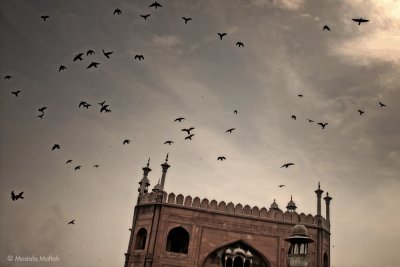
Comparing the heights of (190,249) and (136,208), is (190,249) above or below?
below

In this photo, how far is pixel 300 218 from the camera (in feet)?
67.8

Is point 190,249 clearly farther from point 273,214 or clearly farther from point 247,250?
point 273,214

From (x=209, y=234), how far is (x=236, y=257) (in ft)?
5.96

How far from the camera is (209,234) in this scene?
63.2 feet

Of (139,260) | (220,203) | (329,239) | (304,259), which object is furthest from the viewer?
(329,239)

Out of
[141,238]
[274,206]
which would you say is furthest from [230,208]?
[274,206]

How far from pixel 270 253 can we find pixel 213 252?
3.10 m

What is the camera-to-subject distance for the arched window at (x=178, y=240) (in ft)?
64.4

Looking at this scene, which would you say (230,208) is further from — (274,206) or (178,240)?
(274,206)

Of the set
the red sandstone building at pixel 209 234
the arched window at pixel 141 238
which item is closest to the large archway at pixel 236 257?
the red sandstone building at pixel 209 234

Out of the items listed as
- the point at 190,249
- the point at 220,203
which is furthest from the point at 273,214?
the point at 190,249

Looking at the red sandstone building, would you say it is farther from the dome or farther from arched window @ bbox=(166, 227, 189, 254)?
the dome

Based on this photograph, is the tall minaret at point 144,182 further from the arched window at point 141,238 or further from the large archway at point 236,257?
the large archway at point 236,257

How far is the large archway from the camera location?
61.8ft
